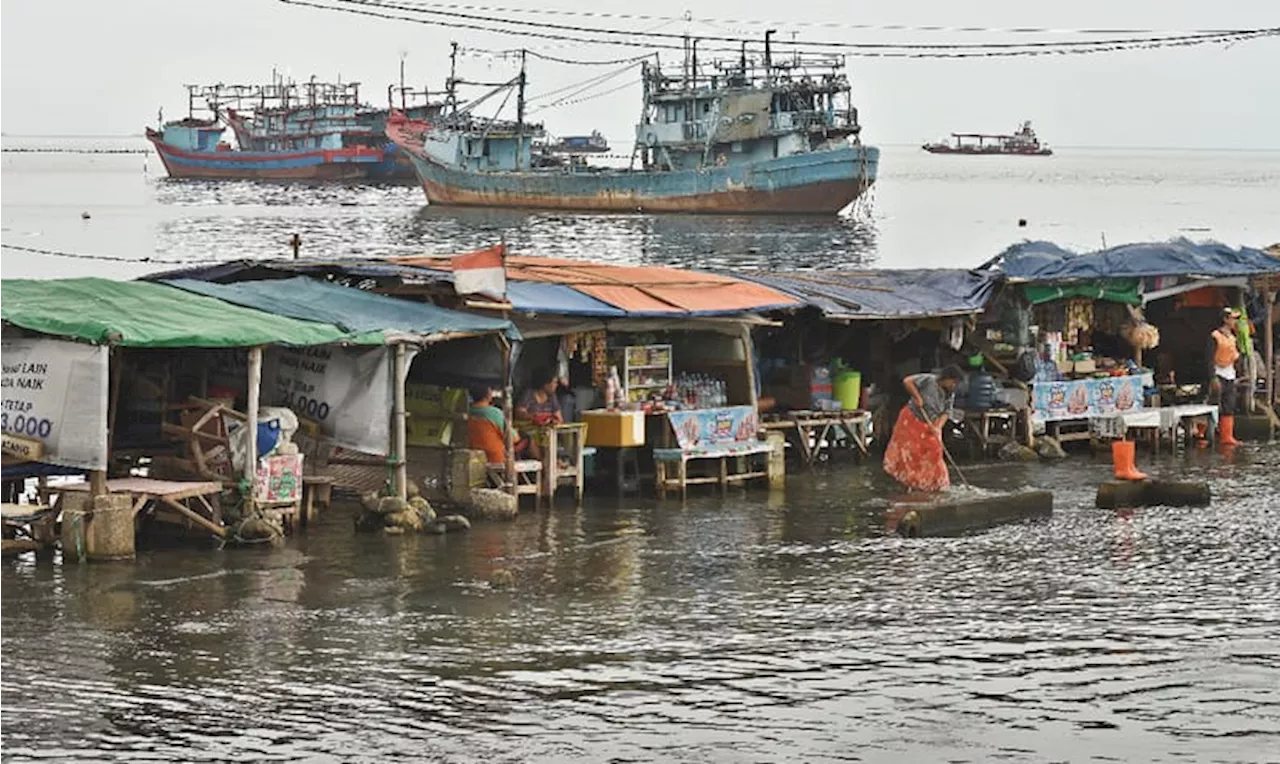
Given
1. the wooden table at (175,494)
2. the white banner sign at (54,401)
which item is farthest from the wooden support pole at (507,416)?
the white banner sign at (54,401)

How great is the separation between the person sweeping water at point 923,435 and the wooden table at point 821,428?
73.4 inches

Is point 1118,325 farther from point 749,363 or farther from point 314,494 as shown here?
point 314,494

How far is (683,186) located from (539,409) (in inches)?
2883

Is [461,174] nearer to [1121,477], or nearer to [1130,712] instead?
→ [1121,477]

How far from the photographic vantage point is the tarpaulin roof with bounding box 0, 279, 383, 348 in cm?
1572

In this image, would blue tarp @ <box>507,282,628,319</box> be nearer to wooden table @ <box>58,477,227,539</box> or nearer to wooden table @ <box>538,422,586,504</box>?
wooden table @ <box>538,422,586,504</box>

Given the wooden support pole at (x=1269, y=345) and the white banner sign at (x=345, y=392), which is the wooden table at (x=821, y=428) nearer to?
the white banner sign at (x=345, y=392)

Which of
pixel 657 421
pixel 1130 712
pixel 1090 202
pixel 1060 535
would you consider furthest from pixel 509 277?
pixel 1090 202

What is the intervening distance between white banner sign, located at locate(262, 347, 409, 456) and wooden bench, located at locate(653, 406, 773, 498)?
3196 millimetres

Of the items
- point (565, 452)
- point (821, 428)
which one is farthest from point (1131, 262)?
point (565, 452)

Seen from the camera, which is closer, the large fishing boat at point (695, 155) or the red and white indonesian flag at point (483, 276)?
the red and white indonesian flag at point (483, 276)

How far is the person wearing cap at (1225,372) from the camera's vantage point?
2406 centimetres

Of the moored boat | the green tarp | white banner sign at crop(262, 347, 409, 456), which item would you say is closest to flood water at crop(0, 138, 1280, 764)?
white banner sign at crop(262, 347, 409, 456)

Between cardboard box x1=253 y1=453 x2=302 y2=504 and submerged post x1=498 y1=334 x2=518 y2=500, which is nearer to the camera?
cardboard box x1=253 y1=453 x2=302 y2=504
